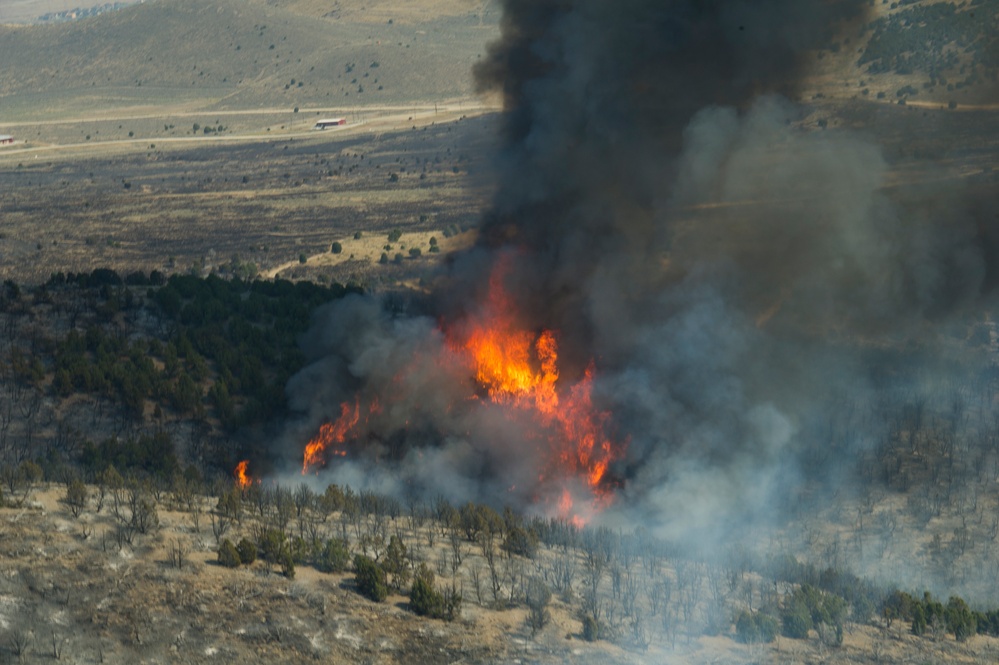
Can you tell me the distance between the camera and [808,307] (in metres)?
52.2

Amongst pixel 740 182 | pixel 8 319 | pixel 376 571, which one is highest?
pixel 740 182

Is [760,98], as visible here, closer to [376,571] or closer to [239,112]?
[376,571]

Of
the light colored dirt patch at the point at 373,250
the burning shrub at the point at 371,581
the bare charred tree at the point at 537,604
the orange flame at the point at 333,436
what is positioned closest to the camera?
the bare charred tree at the point at 537,604

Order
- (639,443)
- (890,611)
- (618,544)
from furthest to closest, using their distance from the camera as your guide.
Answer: (639,443), (618,544), (890,611)

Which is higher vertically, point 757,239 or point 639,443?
point 757,239

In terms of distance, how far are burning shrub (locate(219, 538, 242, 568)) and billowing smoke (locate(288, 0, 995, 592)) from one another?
31.6 ft

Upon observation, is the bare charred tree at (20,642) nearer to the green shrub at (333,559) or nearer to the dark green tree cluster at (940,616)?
the green shrub at (333,559)

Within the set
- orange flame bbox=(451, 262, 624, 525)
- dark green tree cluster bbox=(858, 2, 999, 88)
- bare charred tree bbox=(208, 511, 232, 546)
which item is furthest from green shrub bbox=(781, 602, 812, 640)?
dark green tree cluster bbox=(858, 2, 999, 88)

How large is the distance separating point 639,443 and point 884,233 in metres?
29.2

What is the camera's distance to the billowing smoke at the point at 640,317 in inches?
1437

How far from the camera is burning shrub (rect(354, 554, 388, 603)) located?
25609 millimetres

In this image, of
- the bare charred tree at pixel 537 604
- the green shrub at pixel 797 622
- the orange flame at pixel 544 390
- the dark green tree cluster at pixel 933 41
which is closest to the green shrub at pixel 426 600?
the bare charred tree at pixel 537 604

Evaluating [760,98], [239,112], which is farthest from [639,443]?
[239,112]

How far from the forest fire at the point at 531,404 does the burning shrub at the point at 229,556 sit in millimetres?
10065
